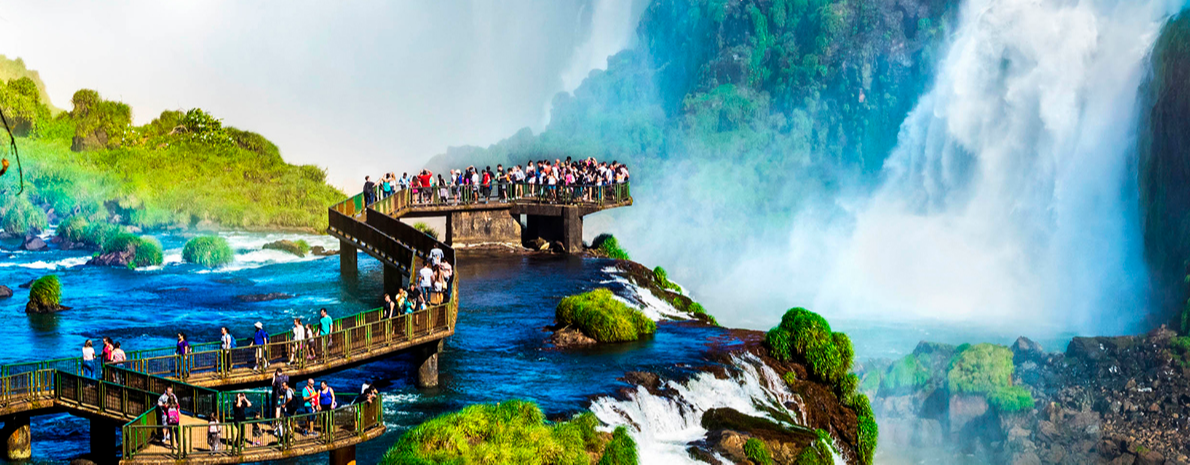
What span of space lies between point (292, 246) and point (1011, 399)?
1472 inches

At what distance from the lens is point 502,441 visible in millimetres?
26469

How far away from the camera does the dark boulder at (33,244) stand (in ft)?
221

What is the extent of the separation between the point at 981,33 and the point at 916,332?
35.3 metres

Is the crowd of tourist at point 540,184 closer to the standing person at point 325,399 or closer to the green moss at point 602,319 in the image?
the green moss at point 602,319

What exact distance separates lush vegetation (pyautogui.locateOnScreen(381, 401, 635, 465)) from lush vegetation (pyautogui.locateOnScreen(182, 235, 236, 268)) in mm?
36090

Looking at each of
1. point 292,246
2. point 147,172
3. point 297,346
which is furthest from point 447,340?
point 147,172

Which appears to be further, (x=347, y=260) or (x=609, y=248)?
(x=609, y=248)

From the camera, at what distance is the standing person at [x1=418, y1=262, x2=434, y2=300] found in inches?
1391

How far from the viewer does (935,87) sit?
11431 cm

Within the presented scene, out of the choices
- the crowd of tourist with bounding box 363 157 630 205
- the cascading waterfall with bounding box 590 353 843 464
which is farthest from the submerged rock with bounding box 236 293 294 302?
the cascading waterfall with bounding box 590 353 843 464

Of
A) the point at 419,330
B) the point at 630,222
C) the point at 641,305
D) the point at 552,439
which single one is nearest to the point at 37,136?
the point at 630,222

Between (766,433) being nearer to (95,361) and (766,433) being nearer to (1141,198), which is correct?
(95,361)

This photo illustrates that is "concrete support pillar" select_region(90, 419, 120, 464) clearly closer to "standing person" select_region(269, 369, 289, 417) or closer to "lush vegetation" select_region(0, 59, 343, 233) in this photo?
"standing person" select_region(269, 369, 289, 417)

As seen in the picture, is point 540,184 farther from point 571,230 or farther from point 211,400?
point 211,400
